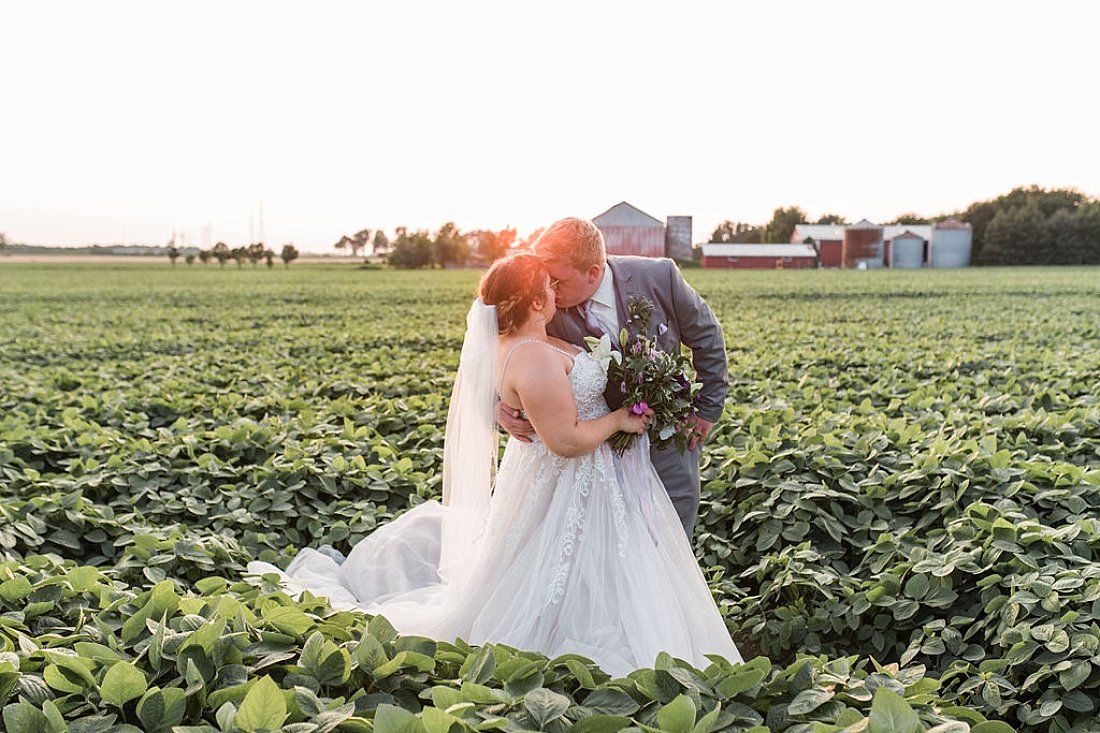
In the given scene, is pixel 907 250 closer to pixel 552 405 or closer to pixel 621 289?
pixel 621 289

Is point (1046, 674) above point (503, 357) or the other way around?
the other way around

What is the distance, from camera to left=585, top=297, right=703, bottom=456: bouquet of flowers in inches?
150

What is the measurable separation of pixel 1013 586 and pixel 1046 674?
1.84 ft

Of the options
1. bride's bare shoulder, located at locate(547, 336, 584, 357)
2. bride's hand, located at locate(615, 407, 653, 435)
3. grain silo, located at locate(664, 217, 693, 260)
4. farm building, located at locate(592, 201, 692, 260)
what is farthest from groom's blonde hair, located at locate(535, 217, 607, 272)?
grain silo, located at locate(664, 217, 693, 260)

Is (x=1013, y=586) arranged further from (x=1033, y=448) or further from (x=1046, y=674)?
(x=1033, y=448)

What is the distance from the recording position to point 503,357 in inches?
147

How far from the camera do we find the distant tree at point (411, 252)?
3371 inches

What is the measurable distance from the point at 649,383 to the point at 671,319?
1.01 metres

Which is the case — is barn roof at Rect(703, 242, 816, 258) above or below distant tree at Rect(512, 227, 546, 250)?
above

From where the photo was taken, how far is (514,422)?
388 cm

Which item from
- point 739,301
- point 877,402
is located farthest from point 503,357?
point 739,301

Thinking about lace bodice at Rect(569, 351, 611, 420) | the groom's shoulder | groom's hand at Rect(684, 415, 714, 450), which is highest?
the groom's shoulder

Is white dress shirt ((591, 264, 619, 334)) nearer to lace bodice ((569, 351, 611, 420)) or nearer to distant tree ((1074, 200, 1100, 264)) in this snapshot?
lace bodice ((569, 351, 611, 420))

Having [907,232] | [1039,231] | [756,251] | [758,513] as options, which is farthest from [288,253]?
[758,513]
